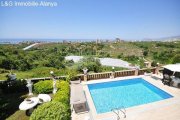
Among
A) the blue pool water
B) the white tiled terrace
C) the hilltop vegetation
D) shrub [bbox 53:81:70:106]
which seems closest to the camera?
the white tiled terrace

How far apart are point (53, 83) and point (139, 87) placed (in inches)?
288

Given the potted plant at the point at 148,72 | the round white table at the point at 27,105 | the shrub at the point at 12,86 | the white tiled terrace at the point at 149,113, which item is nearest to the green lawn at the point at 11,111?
the round white table at the point at 27,105

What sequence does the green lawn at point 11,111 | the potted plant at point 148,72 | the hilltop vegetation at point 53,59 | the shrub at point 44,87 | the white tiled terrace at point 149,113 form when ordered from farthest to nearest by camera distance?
the hilltop vegetation at point 53,59 < the potted plant at point 148,72 < the shrub at point 44,87 < the green lawn at point 11,111 < the white tiled terrace at point 149,113

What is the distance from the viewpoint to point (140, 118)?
722 centimetres

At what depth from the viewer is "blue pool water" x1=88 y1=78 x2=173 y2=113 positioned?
32.8 feet

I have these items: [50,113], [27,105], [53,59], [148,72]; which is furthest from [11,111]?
[53,59]

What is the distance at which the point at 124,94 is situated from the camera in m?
11.5

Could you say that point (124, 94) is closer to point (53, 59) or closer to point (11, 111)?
point (11, 111)

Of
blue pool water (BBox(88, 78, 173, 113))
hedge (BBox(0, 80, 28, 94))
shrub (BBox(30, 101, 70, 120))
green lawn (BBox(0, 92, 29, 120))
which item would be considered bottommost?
blue pool water (BBox(88, 78, 173, 113))

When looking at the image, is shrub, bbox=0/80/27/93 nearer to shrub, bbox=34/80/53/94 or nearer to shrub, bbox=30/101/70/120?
shrub, bbox=34/80/53/94

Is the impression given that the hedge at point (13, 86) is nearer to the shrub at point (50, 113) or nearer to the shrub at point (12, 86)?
the shrub at point (12, 86)

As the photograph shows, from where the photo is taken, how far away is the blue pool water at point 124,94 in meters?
9.99

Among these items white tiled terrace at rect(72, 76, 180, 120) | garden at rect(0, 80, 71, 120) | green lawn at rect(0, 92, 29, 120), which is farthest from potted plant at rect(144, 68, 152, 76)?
green lawn at rect(0, 92, 29, 120)

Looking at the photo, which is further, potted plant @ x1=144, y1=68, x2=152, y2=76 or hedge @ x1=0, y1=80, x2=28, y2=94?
potted plant @ x1=144, y1=68, x2=152, y2=76
